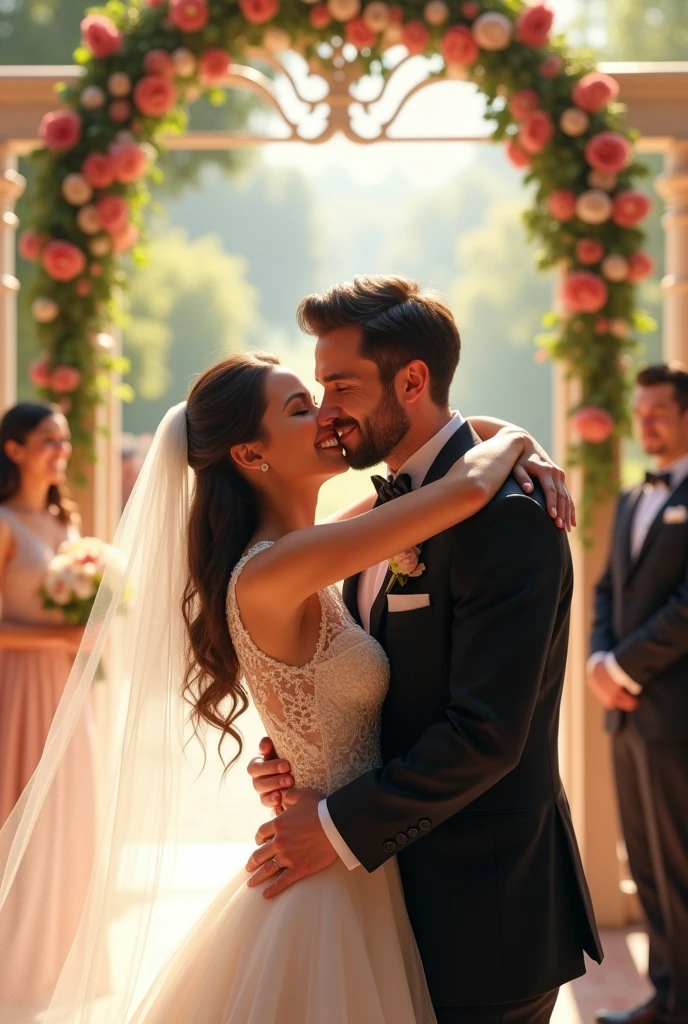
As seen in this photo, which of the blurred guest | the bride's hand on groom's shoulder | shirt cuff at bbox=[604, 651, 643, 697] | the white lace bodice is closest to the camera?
the bride's hand on groom's shoulder

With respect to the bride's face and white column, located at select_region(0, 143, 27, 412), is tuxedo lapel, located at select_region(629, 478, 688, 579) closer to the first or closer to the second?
the bride's face

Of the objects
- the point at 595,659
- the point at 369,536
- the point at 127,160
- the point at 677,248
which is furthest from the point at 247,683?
the point at 677,248

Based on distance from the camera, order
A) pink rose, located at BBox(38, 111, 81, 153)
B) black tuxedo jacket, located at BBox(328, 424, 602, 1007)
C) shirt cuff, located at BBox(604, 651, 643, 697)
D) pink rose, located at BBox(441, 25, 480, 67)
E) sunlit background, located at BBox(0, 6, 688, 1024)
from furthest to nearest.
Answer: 1. sunlit background, located at BBox(0, 6, 688, 1024)
2. pink rose, located at BBox(38, 111, 81, 153)
3. pink rose, located at BBox(441, 25, 480, 67)
4. shirt cuff, located at BBox(604, 651, 643, 697)
5. black tuxedo jacket, located at BBox(328, 424, 602, 1007)

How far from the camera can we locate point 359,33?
509 centimetres

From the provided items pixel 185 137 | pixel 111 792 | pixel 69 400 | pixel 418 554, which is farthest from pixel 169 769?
pixel 185 137

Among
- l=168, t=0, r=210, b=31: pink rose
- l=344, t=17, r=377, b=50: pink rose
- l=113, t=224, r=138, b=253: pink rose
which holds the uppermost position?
l=168, t=0, r=210, b=31: pink rose

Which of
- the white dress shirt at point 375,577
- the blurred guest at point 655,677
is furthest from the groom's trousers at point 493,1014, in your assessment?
the blurred guest at point 655,677

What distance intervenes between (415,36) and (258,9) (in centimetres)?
71

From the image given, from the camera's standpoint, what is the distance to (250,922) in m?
2.30

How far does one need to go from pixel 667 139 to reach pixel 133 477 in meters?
4.78

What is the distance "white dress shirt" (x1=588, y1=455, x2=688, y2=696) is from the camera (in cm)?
457

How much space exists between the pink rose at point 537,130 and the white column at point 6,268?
2432 mm

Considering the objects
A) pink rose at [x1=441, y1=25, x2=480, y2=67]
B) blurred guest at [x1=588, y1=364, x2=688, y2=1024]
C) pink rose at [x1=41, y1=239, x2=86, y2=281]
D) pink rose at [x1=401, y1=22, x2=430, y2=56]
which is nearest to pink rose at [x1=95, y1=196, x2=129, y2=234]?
pink rose at [x1=41, y1=239, x2=86, y2=281]

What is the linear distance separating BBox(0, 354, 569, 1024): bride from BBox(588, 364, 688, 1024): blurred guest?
1.99 m
